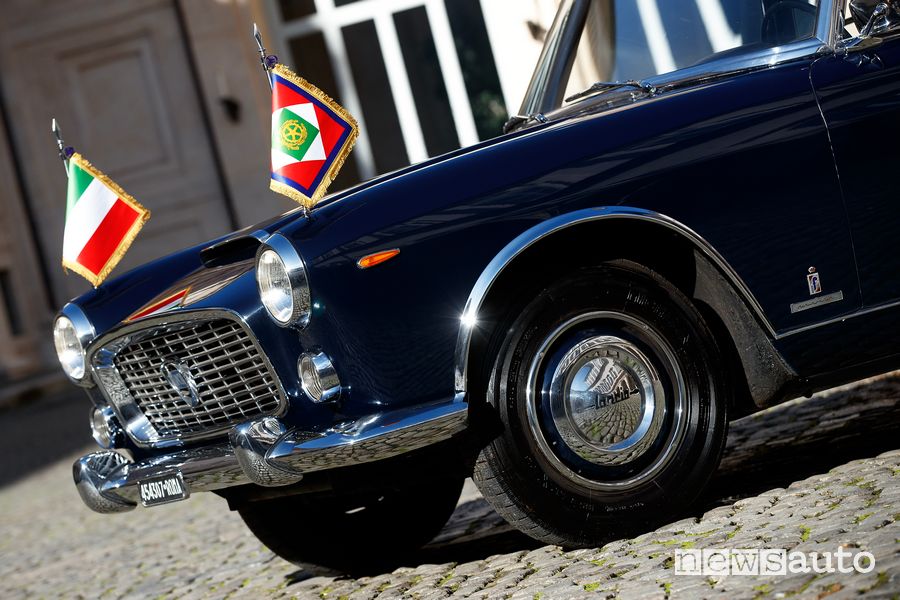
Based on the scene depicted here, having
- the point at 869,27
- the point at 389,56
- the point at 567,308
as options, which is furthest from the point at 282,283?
the point at 389,56

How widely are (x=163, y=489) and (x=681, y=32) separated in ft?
7.29

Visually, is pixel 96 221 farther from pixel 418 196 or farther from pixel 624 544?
pixel 624 544

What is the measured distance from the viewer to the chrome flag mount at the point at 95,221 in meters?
4.38

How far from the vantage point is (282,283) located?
3.28 meters

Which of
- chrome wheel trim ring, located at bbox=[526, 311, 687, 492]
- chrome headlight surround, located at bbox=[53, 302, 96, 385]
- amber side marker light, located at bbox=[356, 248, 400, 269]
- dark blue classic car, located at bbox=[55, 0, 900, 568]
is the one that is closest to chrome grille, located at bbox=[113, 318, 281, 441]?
dark blue classic car, located at bbox=[55, 0, 900, 568]

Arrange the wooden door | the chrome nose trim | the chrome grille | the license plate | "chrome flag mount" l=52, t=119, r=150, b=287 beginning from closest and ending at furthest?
1. the chrome nose trim
2. the chrome grille
3. the license plate
4. "chrome flag mount" l=52, t=119, r=150, b=287
5. the wooden door

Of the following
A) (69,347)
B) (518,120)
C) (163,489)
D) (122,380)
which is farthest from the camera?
(518,120)

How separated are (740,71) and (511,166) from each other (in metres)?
0.90

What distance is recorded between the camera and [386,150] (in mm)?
12711

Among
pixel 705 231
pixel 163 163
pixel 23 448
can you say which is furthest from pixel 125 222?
pixel 163 163

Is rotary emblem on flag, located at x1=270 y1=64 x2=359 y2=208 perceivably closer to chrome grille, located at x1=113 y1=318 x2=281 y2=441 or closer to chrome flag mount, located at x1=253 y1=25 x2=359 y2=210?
chrome flag mount, located at x1=253 y1=25 x2=359 y2=210

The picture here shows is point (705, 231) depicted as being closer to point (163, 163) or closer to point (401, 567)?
point (401, 567)

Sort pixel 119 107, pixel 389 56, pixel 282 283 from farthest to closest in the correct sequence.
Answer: pixel 119 107 → pixel 389 56 → pixel 282 283

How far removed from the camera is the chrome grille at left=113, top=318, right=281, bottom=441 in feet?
11.3
